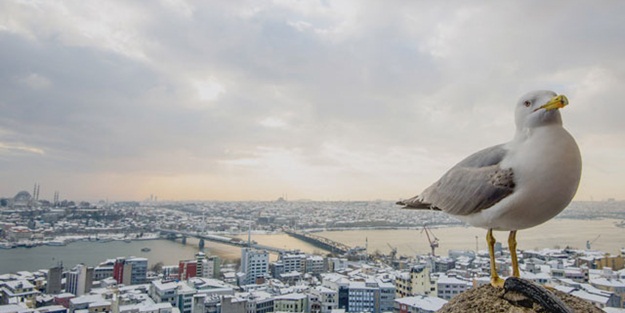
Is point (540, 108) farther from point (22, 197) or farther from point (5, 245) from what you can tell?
point (22, 197)

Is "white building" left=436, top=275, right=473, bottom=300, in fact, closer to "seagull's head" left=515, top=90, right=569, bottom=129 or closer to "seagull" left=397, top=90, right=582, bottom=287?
"seagull" left=397, top=90, right=582, bottom=287

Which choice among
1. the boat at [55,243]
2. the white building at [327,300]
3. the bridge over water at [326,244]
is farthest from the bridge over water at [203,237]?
the white building at [327,300]

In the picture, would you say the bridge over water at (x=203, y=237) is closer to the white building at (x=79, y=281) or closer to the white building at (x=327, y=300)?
the white building at (x=79, y=281)

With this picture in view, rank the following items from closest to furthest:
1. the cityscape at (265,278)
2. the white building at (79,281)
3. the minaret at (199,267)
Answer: the cityscape at (265,278), the white building at (79,281), the minaret at (199,267)

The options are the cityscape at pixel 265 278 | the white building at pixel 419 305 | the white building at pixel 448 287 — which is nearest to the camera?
the white building at pixel 419 305

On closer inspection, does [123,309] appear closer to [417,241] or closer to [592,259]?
[592,259]
